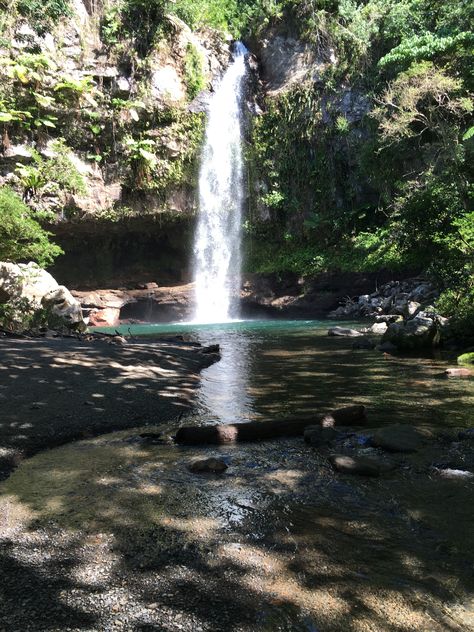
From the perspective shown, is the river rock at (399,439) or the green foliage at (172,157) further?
the green foliage at (172,157)

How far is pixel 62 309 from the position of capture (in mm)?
16312

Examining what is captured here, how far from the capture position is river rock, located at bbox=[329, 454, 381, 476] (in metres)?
3.48

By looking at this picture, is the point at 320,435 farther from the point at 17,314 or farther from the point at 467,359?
the point at 17,314

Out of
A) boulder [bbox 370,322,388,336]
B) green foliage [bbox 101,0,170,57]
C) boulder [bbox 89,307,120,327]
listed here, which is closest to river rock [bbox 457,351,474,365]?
boulder [bbox 370,322,388,336]

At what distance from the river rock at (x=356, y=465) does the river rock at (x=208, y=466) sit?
85cm

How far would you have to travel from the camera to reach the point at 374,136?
2423 centimetres

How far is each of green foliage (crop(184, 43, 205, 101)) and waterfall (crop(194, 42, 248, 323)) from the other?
3.55 feet

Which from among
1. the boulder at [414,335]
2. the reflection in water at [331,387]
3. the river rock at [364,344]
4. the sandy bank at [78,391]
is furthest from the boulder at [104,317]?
the boulder at [414,335]

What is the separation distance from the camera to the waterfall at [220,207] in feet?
93.1

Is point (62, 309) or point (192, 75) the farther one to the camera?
point (192, 75)

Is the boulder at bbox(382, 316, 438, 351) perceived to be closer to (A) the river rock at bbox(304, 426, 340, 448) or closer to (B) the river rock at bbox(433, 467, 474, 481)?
(A) the river rock at bbox(304, 426, 340, 448)

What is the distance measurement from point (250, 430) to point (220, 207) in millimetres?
25451

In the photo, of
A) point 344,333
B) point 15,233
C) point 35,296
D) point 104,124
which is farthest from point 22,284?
point 104,124

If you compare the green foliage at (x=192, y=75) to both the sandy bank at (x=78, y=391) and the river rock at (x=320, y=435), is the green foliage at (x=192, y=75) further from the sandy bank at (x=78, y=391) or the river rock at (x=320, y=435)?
the river rock at (x=320, y=435)
